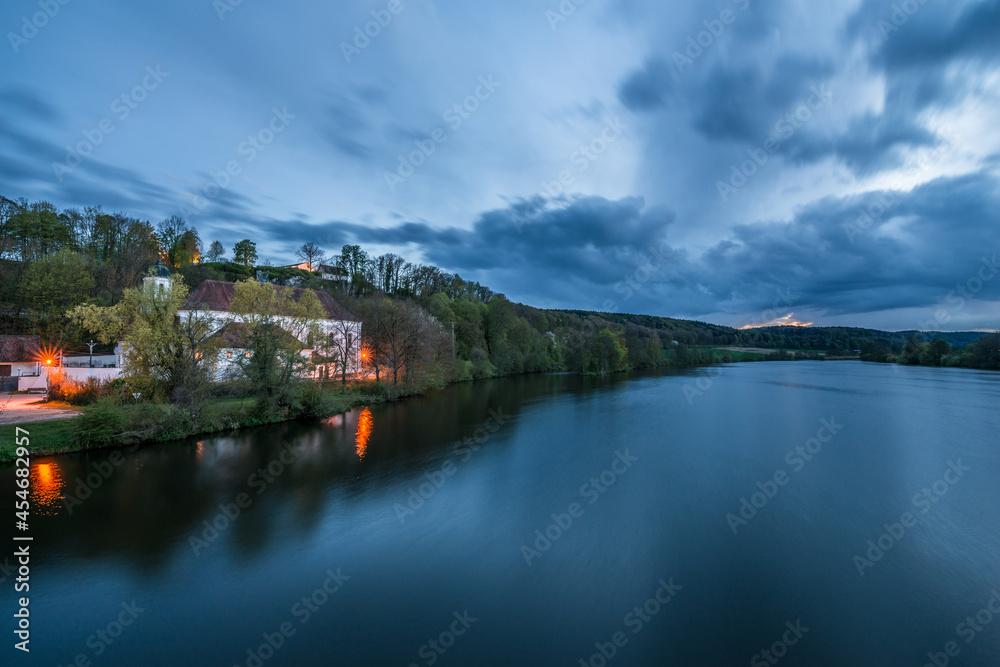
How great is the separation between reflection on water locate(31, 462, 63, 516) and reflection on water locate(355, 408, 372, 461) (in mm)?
6783

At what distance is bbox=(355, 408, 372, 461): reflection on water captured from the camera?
14352 millimetres

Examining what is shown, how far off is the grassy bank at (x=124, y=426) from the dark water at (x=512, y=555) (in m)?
0.75

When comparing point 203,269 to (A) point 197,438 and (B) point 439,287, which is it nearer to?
(B) point 439,287

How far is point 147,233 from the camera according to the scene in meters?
44.4

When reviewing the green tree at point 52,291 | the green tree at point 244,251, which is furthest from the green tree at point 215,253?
the green tree at point 52,291

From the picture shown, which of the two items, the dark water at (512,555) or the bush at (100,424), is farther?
the bush at (100,424)

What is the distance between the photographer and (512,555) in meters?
7.41

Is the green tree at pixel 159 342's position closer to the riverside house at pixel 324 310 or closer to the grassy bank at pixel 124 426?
the grassy bank at pixel 124 426

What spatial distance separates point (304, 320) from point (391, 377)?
10022 millimetres

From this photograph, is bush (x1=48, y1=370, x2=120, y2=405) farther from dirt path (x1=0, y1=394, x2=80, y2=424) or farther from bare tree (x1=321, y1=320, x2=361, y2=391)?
Answer: bare tree (x1=321, y1=320, x2=361, y2=391)

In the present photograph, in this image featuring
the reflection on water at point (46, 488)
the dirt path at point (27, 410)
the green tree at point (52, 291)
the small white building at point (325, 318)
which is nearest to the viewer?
the reflection on water at point (46, 488)

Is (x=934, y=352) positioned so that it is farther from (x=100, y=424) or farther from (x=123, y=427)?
(x=100, y=424)

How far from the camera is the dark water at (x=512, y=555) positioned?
518cm

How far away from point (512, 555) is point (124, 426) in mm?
13840
